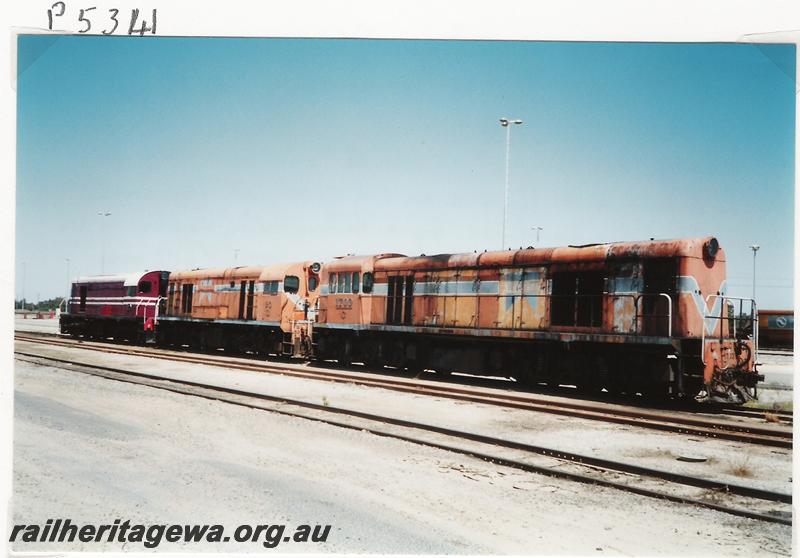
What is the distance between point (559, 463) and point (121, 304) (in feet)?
71.7

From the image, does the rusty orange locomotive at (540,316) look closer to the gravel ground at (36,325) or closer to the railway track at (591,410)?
the railway track at (591,410)

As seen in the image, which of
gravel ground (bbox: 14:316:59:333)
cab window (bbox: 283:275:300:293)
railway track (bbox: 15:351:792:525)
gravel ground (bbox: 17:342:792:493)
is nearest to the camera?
railway track (bbox: 15:351:792:525)

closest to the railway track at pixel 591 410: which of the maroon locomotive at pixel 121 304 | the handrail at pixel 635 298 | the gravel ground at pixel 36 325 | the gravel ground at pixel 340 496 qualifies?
the handrail at pixel 635 298

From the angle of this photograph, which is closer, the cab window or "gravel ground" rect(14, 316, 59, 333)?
"gravel ground" rect(14, 316, 59, 333)

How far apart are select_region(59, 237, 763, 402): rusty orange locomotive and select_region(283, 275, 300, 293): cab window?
41mm

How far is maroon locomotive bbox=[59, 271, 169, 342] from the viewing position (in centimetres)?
2461

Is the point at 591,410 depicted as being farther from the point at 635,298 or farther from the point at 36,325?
the point at 36,325

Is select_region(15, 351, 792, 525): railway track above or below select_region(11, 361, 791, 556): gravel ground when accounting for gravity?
above

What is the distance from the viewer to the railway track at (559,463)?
582 cm

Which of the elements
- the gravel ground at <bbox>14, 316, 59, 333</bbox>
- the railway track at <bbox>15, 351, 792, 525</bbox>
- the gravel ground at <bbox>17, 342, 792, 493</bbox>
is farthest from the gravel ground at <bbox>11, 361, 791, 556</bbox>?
the gravel ground at <bbox>14, 316, 59, 333</bbox>

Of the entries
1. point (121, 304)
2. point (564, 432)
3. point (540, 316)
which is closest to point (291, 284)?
point (121, 304)

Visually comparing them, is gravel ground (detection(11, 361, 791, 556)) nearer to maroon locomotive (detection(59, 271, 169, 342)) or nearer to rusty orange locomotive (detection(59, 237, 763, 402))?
rusty orange locomotive (detection(59, 237, 763, 402))

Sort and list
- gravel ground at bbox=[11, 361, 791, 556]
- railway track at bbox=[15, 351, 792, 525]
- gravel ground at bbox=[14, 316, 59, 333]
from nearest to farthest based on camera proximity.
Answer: gravel ground at bbox=[11, 361, 791, 556], railway track at bbox=[15, 351, 792, 525], gravel ground at bbox=[14, 316, 59, 333]

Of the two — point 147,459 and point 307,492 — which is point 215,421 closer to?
point 147,459
